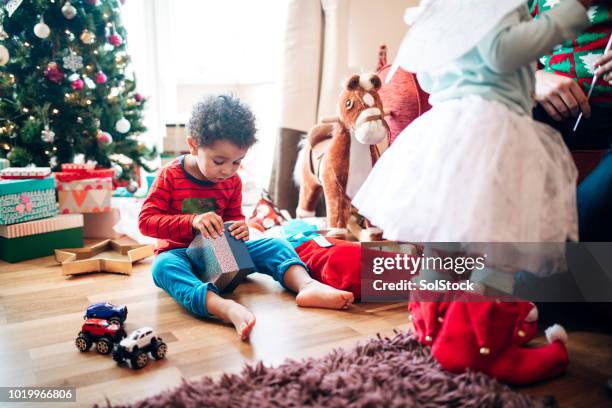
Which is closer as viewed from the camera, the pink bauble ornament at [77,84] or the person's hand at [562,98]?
the person's hand at [562,98]

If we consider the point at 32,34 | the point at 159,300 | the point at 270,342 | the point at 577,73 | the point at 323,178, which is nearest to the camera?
the point at 270,342

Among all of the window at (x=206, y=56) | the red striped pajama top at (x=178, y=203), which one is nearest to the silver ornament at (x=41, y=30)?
the window at (x=206, y=56)

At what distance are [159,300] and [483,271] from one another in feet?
2.84

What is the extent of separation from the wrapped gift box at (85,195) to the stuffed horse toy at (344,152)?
812 mm

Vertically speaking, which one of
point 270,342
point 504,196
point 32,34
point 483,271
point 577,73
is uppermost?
point 32,34

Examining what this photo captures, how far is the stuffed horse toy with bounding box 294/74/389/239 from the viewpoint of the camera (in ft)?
5.54

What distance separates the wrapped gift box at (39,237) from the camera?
1.79 meters

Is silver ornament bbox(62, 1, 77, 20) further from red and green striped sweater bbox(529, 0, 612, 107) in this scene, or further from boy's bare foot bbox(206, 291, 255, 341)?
red and green striped sweater bbox(529, 0, 612, 107)

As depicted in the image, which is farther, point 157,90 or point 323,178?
point 157,90

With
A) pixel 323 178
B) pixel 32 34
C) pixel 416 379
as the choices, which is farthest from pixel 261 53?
pixel 416 379

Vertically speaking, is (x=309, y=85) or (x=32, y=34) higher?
(x=32, y=34)

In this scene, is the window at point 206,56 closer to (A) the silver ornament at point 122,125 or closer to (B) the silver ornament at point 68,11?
(A) the silver ornament at point 122,125

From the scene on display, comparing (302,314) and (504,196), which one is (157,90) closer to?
(302,314)

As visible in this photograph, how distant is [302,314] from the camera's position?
1264 millimetres
